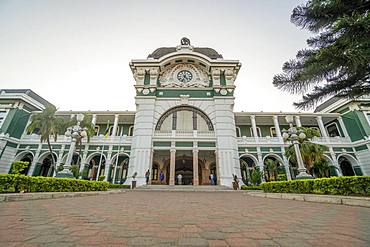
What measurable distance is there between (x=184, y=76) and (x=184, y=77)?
18 centimetres

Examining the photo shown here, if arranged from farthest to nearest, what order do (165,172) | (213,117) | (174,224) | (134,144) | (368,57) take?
(165,172), (213,117), (134,144), (368,57), (174,224)

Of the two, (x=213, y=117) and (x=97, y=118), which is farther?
(x=97, y=118)

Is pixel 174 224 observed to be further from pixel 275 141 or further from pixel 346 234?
pixel 275 141

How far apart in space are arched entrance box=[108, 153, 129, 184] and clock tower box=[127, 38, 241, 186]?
345 cm

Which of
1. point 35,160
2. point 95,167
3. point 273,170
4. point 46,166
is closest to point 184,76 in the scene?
point 273,170

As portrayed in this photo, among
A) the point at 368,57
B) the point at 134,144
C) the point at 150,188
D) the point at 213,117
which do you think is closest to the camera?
the point at 368,57

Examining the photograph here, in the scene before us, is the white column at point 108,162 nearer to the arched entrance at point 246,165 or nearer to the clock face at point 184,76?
the clock face at point 184,76

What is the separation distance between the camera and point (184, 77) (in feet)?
74.2

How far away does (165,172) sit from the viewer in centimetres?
2172

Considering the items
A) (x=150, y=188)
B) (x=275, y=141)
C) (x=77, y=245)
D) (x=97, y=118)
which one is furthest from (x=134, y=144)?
(x=77, y=245)

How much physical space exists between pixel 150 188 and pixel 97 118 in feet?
46.6

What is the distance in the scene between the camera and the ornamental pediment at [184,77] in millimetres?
22016

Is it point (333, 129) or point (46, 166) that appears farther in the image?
point (333, 129)

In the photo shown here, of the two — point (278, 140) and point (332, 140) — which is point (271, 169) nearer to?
point (278, 140)
